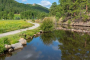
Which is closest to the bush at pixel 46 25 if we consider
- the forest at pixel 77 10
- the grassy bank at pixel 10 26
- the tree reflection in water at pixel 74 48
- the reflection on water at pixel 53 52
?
the grassy bank at pixel 10 26

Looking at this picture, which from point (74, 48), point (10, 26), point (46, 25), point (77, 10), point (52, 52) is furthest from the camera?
point (77, 10)

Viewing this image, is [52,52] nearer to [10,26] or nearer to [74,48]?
[74,48]

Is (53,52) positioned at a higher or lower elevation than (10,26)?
lower

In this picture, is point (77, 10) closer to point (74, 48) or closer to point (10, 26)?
point (10, 26)

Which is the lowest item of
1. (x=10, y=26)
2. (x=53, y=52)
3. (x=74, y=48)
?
(x=53, y=52)

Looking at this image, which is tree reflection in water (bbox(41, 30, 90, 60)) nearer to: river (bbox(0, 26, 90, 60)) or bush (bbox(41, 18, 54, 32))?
river (bbox(0, 26, 90, 60))

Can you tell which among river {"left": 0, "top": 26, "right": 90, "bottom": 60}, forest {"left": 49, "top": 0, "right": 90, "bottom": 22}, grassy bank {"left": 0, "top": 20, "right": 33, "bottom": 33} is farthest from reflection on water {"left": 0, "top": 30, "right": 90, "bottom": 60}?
forest {"left": 49, "top": 0, "right": 90, "bottom": 22}

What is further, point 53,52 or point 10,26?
point 10,26

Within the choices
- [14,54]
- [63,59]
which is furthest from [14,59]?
[63,59]

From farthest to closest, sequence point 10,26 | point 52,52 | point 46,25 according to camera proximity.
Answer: point 10,26
point 46,25
point 52,52

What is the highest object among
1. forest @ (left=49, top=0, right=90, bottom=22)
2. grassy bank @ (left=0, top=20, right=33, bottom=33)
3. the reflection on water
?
forest @ (left=49, top=0, right=90, bottom=22)

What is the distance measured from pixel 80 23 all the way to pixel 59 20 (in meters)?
20.4

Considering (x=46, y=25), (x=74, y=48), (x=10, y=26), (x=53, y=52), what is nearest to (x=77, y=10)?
(x=46, y=25)

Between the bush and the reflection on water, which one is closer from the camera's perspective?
the reflection on water
